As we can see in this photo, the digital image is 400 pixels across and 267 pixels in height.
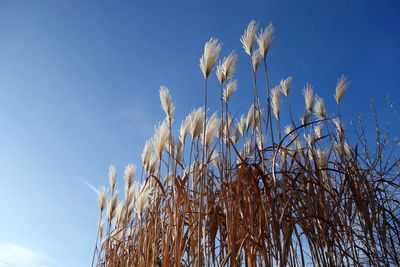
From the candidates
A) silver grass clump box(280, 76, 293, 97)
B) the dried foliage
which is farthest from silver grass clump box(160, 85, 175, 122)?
silver grass clump box(280, 76, 293, 97)

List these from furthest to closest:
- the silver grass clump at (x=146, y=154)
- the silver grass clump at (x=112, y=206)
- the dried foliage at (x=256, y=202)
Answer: the silver grass clump at (x=112, y=206), the silver grass clump at (x=146, y=154), the dried foliage at (x=256, y=202)

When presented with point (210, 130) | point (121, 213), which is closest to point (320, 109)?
point (210, 130)

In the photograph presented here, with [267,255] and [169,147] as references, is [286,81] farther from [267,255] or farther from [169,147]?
[267,255]

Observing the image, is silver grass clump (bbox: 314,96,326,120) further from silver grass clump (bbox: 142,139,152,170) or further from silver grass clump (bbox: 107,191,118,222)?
silver grass clump (bbox: 107,191,118,222)

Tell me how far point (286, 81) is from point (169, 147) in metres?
1.32

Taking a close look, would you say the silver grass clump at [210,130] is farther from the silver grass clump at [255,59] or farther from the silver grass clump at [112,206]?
the silver grass clump at [112,206]

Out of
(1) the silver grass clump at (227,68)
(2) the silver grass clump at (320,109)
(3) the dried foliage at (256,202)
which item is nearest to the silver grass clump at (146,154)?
(3) the dried foliage at (256,202)

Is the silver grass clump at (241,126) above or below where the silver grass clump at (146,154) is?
above

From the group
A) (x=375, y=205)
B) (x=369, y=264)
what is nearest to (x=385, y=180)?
(x=375, y=205)

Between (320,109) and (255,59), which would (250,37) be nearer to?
(255,59)

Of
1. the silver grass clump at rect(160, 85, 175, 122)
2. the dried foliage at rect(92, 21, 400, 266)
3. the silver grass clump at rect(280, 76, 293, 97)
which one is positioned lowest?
the dried foliage at rect(92, 21, 400, 266)

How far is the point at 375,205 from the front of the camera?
212cm

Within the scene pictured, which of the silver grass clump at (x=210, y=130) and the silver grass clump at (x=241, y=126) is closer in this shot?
the silver grass clump at (x=210, y=130)

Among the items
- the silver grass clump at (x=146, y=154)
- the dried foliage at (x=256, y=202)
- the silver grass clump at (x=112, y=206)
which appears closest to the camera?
the dried foliage at (x=256, y=202)
